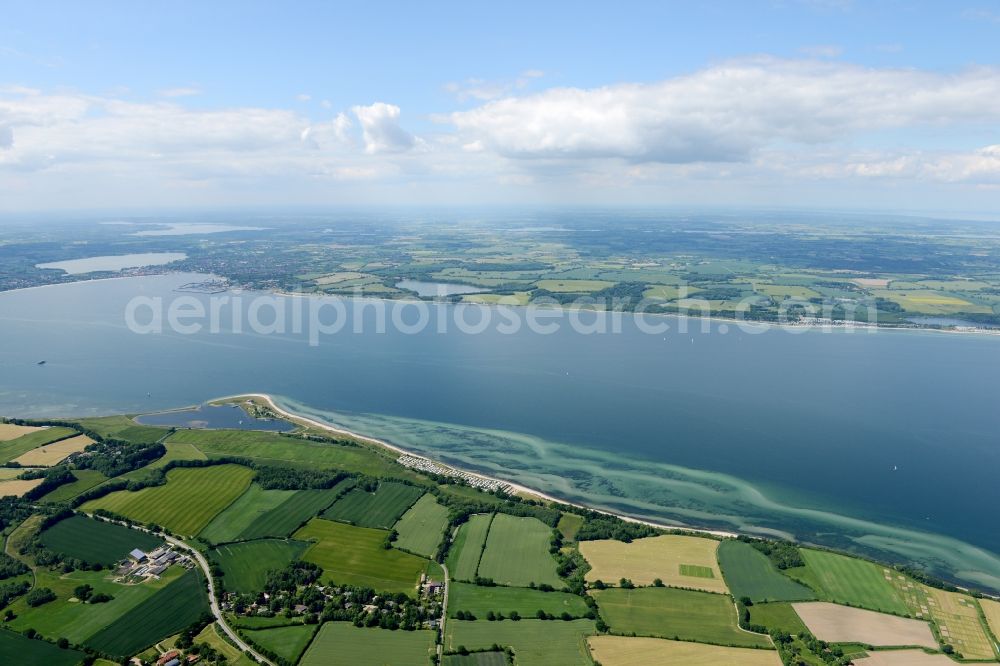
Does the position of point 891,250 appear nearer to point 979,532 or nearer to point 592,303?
point 592,303

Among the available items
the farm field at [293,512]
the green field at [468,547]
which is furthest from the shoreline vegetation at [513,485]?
the farm field at [293,512]

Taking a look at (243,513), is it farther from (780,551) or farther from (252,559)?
(780,551)

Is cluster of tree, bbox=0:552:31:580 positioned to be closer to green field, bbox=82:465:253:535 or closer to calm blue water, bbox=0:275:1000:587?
green field, bbox=82:465:253:535

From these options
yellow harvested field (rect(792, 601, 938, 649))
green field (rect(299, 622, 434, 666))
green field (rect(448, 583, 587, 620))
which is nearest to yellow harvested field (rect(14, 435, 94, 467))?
green field (rect(299, 622, 434, 666))

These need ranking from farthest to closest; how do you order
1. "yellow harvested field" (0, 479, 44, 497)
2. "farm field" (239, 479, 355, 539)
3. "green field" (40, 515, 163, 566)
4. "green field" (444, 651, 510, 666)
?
1. "yellow harvested field" (0, 479, 44, 497)
2. "farm field" (239, 479, 355, 539)
3. "green field" (40, 515, 163, 566)
4. "green field" (444, 651, 510, 666)

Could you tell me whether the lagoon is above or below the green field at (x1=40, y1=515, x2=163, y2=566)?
above

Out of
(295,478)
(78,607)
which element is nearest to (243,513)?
(295,478)

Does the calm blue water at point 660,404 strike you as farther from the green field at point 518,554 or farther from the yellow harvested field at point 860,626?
the yellow harvested field at point 860,626
